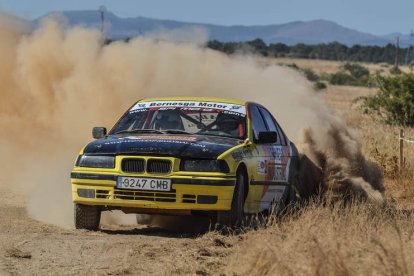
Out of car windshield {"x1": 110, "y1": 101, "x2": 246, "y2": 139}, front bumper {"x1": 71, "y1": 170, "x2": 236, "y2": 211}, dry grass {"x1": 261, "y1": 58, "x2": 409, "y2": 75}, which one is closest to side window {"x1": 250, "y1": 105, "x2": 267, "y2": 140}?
car windshield {"x1": 110, "y1": 101, "x2": 246, "y2": 139}

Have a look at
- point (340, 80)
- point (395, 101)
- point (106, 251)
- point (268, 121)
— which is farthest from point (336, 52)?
point (106, 251)

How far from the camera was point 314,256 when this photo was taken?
22.1ft

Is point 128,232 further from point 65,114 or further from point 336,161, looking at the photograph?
point 65,114

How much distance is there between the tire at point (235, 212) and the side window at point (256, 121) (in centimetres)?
111

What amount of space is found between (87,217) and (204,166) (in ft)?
4.69

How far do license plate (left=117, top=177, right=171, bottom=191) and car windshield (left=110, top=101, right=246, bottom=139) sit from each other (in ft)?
3.81

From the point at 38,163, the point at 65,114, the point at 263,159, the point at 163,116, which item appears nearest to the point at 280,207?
the point at 263,159

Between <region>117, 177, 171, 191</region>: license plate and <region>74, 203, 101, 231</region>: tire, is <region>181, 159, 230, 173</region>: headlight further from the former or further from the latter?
<region>74, 203, 101, 231</region>: tire

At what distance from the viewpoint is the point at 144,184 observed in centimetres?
961

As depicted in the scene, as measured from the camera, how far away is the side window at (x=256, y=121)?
10984mm

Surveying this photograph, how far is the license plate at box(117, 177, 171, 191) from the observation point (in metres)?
9.56

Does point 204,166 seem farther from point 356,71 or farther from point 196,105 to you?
point 356,71

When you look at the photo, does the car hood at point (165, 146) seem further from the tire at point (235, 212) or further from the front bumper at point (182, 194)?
the tire at point (235, 212)

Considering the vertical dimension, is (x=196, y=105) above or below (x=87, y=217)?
above
